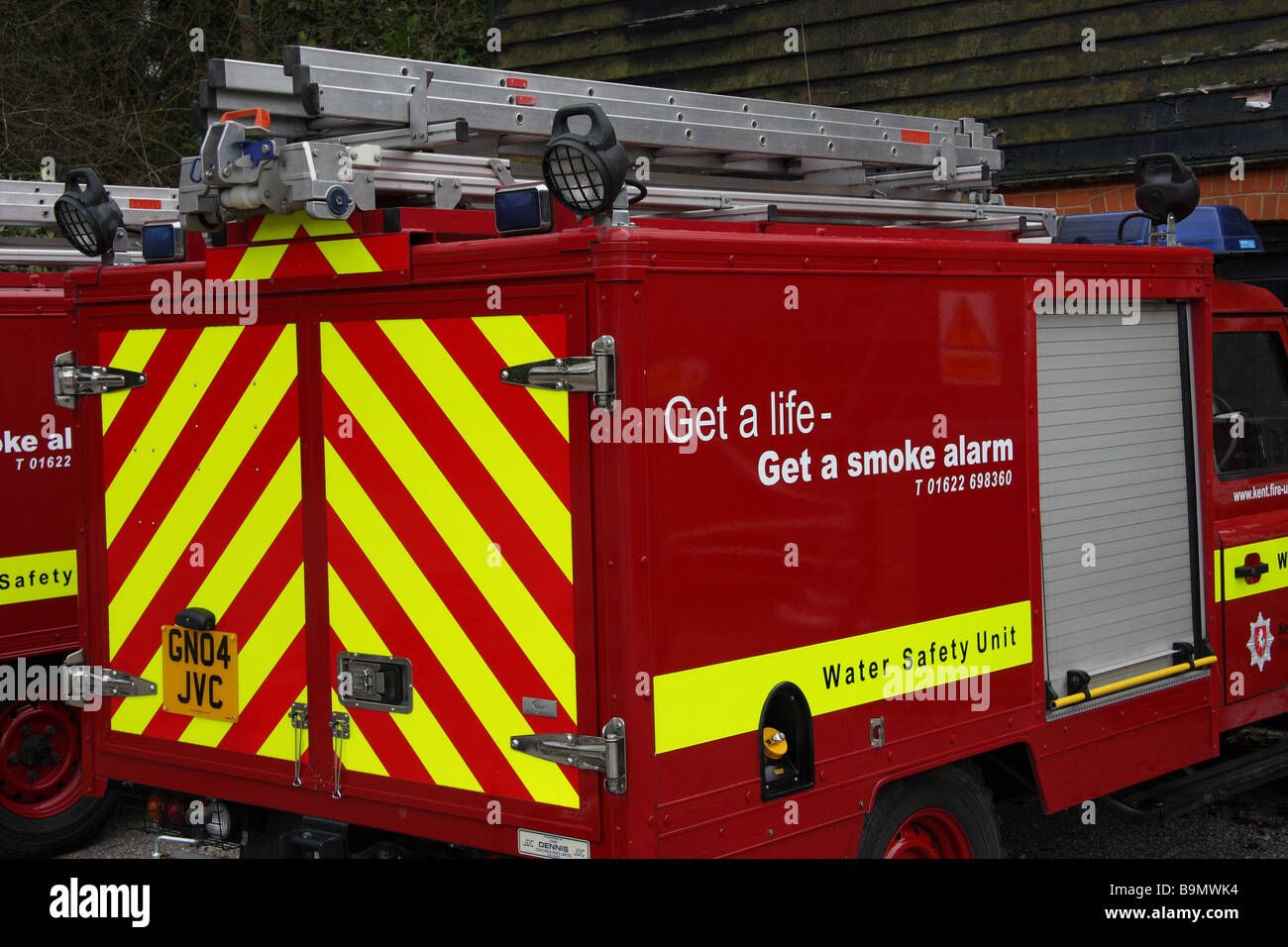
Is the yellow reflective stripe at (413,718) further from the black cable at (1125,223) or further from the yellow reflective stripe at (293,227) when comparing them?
the black cable at (1125,223)

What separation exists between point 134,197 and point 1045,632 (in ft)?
16.2

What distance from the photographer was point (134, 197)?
7.27 m

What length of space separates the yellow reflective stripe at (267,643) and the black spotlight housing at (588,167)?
56.3 inches

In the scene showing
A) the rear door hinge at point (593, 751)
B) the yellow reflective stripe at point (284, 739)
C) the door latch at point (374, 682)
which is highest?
the door latch at point (374, 682)

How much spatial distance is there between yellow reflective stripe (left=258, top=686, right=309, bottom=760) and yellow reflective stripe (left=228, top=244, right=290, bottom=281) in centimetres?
126

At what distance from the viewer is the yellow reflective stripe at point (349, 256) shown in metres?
4.16

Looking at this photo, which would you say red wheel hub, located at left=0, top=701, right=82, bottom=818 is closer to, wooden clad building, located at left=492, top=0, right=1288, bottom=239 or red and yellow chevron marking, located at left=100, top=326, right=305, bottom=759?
red and yellow chevron marking, located at left=100, top=326, right=305, bottom=759

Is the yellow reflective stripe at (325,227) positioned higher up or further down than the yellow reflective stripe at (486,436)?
higher up

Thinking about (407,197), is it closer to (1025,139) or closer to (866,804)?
(866,804)

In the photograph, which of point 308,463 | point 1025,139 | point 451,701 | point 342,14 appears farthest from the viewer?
point 342,14

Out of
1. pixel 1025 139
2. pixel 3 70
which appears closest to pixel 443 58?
pixel 3 70

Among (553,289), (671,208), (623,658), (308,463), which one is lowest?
(623,658)

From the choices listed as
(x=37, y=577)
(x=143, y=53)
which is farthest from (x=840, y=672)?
(x=143, y=53)

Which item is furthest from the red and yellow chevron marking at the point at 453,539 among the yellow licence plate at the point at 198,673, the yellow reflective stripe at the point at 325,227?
the yellow licence plate at the point at 198,673
